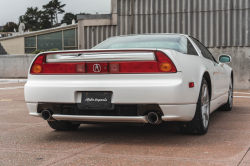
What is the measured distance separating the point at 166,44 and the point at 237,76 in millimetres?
9262

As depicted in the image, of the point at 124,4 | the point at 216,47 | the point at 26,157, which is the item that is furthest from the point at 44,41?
the point at 26,157

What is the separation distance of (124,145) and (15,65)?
64.1 ft

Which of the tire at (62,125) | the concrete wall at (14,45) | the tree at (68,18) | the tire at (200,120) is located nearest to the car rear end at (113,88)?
the tire at (200,120)

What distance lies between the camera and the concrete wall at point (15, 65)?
71.8 ft

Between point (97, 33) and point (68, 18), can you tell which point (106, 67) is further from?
point (68, 18)

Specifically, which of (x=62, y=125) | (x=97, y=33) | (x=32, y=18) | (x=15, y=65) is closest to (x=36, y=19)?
(x=32, y=18)

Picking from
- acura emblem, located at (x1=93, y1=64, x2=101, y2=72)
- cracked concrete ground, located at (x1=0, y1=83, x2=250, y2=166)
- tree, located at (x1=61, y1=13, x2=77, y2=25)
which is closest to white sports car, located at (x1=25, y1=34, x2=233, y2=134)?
acura emblem, located at (x1=93, y1=64, x2=101, y2=72)

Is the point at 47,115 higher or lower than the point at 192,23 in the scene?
lower

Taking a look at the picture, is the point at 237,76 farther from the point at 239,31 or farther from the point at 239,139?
the point at 239,139

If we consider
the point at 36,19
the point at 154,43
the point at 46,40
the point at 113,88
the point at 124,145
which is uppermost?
the point at 36,19

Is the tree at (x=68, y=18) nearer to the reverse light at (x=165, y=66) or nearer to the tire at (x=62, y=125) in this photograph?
the tire at (x=62, y=125)

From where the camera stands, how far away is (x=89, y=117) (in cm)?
381

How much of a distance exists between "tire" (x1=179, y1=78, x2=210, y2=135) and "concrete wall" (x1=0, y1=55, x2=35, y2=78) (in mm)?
18726

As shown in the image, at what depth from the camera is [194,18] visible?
13328 millimetres
